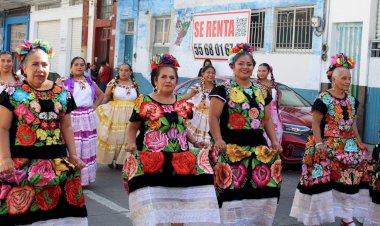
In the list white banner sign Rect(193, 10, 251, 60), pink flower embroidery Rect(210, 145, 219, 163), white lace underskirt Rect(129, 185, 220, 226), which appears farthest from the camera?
white banner sign Rect(193, 10, 251, 60)

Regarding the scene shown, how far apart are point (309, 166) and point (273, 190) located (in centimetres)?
83

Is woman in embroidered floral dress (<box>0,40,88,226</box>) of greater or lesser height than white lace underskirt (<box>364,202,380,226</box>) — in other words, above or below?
above

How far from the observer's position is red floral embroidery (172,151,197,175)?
5.41m

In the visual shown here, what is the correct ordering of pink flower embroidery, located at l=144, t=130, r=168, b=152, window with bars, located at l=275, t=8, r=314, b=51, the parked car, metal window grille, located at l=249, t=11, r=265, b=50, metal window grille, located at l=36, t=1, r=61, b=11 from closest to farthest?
pink flower embroidery, located at l=144, t=130, r=168, b=152
the parked car
window with bars, located at l=275, t=8, r=314, b=51
metal window grille, located at l=249, t=11, r=265, b=50
metal window grille, located at l=36, t=1, r=61, b=11

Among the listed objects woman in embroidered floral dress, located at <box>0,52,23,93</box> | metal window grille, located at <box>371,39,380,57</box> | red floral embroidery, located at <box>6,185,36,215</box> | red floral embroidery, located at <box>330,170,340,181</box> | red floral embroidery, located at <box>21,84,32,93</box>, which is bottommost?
red floral embroidery, located at <box>6,185,36,215</box>

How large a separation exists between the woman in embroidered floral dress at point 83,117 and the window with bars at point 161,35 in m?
14.2

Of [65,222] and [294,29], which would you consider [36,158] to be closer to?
[65,222]

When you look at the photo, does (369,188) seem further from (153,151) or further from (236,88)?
(153,151)

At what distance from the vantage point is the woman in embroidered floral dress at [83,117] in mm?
8414

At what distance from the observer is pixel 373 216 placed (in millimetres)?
6551

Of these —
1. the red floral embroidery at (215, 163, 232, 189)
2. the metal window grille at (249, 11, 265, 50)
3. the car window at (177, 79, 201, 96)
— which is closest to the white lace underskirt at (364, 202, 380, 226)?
the red floral embroidery at (215, 163, 232, 189)

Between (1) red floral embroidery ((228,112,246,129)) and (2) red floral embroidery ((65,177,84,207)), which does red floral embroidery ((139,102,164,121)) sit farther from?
(2) red floral embroidery ((65,177,84,207))

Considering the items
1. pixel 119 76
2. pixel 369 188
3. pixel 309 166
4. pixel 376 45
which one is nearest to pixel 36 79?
pixel 309 166

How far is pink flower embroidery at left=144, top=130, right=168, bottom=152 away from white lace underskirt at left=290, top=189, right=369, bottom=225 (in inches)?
73.3
